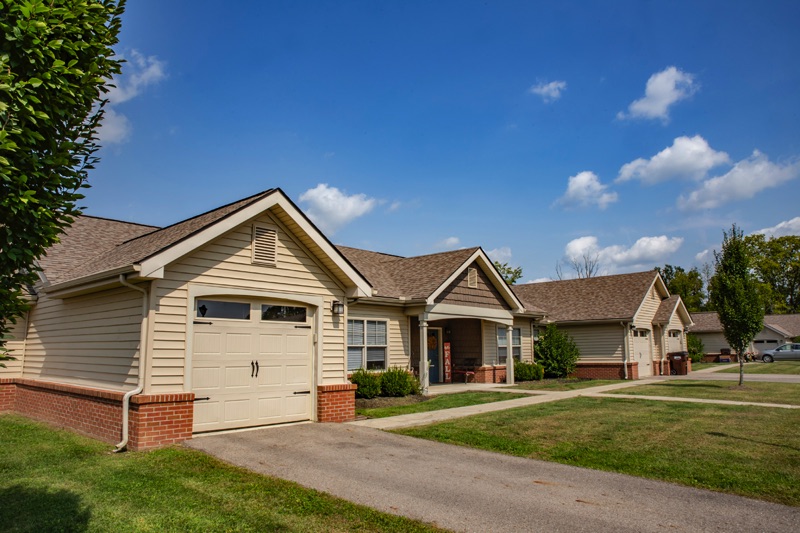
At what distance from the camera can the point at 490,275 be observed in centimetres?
2144

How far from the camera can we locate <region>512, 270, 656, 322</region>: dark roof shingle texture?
28.0 m

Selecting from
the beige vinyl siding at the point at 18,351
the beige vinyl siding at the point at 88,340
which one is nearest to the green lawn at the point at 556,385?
the beige vinyl siding at the point at 88,340

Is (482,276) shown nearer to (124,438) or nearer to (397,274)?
(397,274)

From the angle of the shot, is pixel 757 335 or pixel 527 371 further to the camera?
pixel 757 335

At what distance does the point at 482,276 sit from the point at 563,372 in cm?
817

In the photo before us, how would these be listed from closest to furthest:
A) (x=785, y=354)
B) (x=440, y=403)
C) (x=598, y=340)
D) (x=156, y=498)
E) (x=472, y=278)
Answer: (x=156, y=498) < (x=440, y=403) < (x=472, y=278) < (x=598, y=340) < (x=785, y=354)

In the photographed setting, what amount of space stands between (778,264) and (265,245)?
8425cm

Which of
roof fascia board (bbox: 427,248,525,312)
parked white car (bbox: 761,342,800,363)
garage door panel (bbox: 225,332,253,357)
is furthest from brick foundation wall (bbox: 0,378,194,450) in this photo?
parked white car (bbox: 761,342,800,363)

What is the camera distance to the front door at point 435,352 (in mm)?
22344

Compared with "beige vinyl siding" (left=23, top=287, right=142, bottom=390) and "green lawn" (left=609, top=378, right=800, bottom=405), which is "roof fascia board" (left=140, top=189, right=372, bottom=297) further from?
"green lawn" (left=609, top=378, right=800, bottom=405)

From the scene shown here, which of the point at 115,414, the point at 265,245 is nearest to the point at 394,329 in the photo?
the point at 265,245

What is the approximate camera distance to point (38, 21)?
361 cm

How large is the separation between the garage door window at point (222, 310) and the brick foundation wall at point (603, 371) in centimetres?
2077

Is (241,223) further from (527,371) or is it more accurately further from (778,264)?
(778,264)
